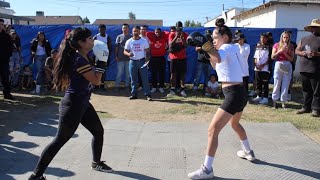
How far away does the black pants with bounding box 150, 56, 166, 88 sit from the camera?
11.9 meters

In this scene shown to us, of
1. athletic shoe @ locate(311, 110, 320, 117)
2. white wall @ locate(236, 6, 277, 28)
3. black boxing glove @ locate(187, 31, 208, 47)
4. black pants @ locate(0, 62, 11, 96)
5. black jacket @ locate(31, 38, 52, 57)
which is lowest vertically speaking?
athletic shoe @ locate(311, 110, 320, 117)

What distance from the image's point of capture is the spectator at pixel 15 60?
1155cm

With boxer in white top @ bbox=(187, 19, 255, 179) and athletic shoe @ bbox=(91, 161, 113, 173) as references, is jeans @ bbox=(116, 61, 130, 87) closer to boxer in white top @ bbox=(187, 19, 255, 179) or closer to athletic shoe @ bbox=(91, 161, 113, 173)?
athletic shoe @ bbox=(91, 161, 113, 173)

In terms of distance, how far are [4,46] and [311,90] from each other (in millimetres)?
7398

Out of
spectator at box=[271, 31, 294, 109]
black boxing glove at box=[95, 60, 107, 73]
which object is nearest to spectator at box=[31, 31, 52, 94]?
spectator at box=[271, 31, 294, 109]

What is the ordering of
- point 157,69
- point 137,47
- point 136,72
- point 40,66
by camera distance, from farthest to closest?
point 157,69
point 40,66
point 136,72
point 137,47

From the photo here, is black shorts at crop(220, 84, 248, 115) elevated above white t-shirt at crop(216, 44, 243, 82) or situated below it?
below

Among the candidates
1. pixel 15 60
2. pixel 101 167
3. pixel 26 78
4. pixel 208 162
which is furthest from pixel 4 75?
pixel 208 162

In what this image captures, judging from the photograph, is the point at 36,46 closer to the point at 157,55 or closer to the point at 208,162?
the point at 157,55

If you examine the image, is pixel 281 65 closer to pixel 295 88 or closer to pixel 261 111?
pixel 261 111

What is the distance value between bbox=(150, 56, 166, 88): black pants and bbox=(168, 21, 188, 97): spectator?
2.15 ft

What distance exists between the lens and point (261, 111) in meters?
9.31

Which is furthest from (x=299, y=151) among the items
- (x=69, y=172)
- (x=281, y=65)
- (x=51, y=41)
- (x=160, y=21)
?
(x=160, y=21)

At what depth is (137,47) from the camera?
1041 centimetres
